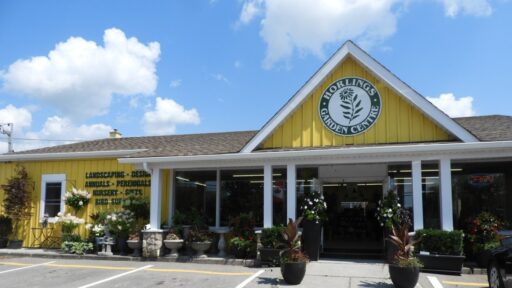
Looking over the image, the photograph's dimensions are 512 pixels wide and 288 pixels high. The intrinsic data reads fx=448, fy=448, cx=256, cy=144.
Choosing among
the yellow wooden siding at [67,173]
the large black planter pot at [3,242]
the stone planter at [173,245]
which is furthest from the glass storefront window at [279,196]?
the large black planter pot at [3,242]

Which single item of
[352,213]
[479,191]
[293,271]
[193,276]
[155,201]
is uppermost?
[479,191]

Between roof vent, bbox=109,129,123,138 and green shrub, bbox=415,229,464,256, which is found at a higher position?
roof vent, bbox=109,129,123,138

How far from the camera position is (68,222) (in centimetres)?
1474

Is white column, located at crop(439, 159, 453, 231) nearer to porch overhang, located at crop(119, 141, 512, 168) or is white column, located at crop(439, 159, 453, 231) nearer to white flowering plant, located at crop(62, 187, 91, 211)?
porch overhang, located at crop(119, 141, 512, 168)

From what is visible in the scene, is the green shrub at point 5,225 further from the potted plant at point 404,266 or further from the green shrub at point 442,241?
the green shrub at point 442,241

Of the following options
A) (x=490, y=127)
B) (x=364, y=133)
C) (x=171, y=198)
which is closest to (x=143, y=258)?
(x=171, y=198)

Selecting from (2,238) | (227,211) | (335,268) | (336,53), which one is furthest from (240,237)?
(2,238)

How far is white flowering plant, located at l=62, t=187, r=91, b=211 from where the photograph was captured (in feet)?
49.6

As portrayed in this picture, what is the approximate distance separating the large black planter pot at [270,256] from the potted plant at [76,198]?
23.3ft

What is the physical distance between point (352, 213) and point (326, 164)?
629 cm

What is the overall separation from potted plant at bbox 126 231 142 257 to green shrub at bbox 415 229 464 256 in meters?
7.76

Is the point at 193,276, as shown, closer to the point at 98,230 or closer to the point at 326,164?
the point at 326,164

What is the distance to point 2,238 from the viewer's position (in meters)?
15.6

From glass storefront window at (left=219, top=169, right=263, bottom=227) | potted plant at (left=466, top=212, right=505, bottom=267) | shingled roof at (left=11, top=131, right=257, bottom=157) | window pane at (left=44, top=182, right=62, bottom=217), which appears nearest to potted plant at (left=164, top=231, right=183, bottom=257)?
glass storefront window at (left=219, top=169, right=263, bottom=227)
